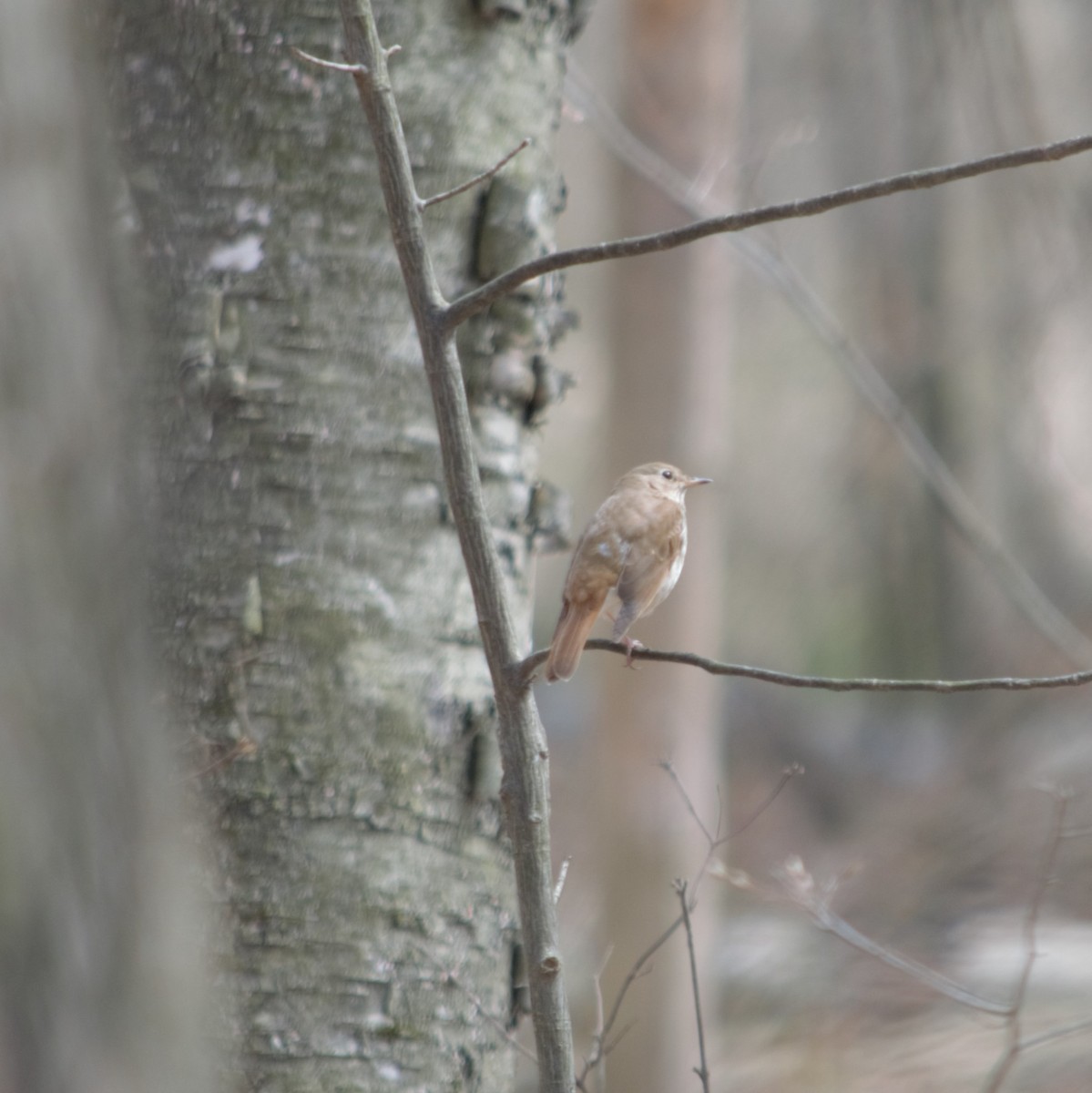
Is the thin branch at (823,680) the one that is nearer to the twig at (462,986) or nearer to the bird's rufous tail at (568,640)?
the bird's rufous tail at (568,640)

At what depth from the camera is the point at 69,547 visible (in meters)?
0.64

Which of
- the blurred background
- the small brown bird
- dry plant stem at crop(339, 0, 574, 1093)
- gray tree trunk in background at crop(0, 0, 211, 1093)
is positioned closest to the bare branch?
the blurred background

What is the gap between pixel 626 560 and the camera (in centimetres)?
206

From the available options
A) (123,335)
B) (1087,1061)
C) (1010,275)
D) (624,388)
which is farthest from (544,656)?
(1010,275)

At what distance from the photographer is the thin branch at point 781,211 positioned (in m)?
1.07

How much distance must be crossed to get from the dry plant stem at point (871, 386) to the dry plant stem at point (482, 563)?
257cm

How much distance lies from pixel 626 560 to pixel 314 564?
0.56 meters

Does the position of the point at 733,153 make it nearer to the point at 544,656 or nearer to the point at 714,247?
the point at 714,247

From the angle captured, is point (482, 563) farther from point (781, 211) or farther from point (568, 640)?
point (568, 640)

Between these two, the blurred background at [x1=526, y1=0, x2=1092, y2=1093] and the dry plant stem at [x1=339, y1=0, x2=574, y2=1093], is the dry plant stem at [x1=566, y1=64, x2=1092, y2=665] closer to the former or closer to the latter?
the blurred background at [x1=526, y1=0, x2=1092, y2=1093]

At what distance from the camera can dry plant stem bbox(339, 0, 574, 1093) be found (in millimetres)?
1257

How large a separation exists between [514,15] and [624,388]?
318cm

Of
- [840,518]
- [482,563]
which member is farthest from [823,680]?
[840,518]

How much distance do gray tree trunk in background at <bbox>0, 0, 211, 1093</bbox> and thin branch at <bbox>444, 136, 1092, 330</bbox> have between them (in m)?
0.54
